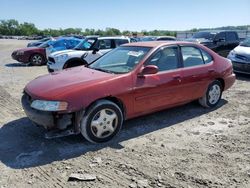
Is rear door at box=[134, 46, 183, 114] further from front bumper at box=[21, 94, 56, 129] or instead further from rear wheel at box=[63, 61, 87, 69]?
rear wheel at box=[63, 61, 87, 69]

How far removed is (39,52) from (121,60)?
1122 centimetres

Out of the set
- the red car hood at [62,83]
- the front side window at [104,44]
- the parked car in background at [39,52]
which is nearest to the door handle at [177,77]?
the red car hood at [62,83]

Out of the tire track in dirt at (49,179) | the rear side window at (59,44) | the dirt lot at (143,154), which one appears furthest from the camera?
the rear side window at (59,44)

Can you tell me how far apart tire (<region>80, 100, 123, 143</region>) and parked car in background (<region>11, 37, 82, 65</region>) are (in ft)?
37.7

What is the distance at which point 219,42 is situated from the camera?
14.8 meters

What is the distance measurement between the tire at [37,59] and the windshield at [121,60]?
1050 centimetres

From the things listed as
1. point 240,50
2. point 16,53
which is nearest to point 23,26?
point 16,53

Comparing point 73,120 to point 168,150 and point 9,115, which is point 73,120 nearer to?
point 168,150

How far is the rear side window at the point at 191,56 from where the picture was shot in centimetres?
610

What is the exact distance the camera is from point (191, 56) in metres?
6.29

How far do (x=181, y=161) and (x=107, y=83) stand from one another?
1.65 m

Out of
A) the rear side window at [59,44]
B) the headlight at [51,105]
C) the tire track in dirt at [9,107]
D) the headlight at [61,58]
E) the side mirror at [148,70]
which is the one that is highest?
the rear side window at [59,44]

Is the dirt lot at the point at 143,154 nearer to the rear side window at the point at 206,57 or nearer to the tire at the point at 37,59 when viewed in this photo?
the rear side window at the point at 206,57

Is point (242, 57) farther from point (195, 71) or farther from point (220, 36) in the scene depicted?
point (195, 71)
